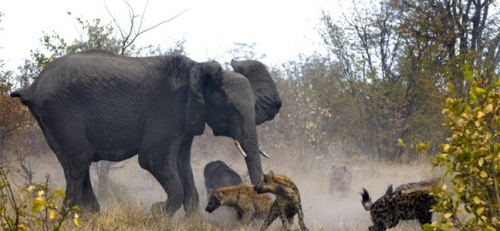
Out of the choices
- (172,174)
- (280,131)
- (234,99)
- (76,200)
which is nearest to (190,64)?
(234,99)

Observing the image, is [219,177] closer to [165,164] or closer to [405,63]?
[165,164]

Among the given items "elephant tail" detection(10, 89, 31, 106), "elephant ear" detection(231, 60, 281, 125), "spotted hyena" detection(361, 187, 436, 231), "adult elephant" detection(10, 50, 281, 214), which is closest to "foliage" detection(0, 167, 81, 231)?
"adult elephant" detection(10, 50, 281, 214)

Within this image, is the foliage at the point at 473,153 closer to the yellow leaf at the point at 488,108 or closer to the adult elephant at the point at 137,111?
the yellow leaf at the point at 488,108

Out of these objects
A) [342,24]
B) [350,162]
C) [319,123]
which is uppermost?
[342,24]

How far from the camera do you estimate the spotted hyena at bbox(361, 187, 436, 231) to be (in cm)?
690

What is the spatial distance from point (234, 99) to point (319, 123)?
1120 centimetres

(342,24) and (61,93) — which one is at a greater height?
(342,24)

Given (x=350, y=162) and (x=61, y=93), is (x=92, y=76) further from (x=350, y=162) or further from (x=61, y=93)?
(x=350, y=162)

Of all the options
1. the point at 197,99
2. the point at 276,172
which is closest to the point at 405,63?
the point at 276,172

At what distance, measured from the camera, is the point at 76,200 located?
8906mm

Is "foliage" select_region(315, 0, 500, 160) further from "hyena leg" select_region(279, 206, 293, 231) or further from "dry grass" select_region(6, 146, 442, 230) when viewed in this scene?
"hyena leg" select_region(279, 206, 293, 231)

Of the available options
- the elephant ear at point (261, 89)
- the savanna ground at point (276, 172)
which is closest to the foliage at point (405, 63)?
the savanna ground at point (276, 172)

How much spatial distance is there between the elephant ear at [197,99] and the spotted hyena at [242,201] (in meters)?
0.96

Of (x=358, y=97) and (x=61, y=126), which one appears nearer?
(x=61, y=126)
